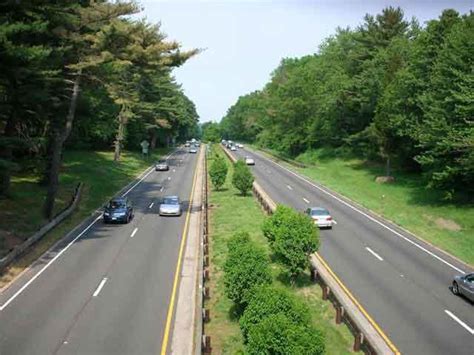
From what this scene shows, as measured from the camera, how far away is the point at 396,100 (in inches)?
2173

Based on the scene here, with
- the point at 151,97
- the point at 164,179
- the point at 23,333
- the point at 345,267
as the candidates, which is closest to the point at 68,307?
the point at 23,333

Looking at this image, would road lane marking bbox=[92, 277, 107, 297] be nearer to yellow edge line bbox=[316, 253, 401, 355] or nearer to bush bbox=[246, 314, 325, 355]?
yellow edge line bbox=[316, 253, 401, 355]

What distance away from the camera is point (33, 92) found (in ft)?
98.2

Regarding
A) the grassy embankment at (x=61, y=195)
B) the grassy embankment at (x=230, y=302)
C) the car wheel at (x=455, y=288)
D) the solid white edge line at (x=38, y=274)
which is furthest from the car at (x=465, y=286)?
the grassy embankment at (x=61, y=195)

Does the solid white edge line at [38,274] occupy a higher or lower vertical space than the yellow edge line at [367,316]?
lower

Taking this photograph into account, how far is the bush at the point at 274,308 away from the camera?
45.7 ft

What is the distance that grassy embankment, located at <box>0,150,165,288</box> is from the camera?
29.5m

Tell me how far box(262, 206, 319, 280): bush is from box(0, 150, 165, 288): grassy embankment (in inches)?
469

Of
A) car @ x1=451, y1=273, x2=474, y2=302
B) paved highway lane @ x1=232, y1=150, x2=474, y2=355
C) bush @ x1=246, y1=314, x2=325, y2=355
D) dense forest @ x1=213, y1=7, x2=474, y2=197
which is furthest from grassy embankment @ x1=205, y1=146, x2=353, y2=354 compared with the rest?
dense forest @ x1=213, y1=7, x2=474, y2=197

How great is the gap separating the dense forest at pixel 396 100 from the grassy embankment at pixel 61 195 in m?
28.2

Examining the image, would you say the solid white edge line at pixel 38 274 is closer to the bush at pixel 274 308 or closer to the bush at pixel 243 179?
the bush at pixel 274 308

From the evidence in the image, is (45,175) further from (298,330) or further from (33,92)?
(298,330)

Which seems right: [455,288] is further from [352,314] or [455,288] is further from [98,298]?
[98,298]

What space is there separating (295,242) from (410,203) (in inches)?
1047
